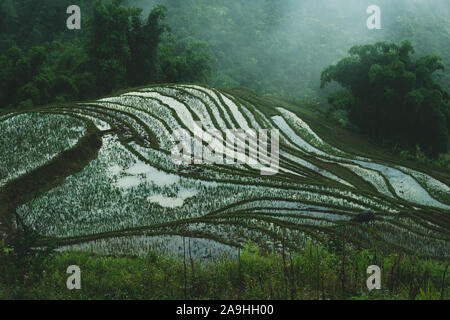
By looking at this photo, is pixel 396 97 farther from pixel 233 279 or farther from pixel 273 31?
pixel 273 31

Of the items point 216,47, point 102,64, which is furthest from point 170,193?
point 216,47

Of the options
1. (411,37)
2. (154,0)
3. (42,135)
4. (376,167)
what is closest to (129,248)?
(42,135)

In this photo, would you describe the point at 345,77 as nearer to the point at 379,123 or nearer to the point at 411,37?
the point at 379,123

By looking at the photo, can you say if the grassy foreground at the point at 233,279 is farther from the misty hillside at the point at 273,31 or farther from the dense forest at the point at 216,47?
the misty hillside at the point at 273,31

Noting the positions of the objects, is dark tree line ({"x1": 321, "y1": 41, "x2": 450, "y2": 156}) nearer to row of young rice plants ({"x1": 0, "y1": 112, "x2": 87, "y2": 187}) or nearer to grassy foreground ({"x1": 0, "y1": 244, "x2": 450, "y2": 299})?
row of young rice plants ({"x1": 0, "y1": 112, "x2": 87, "y2": 187})

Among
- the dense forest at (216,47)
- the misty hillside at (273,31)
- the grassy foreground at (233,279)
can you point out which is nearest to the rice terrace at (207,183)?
the grassy foreground at (233,279)

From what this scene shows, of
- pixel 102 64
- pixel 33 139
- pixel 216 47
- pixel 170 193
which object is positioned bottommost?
pixel 170 193

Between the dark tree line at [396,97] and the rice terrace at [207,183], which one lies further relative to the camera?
the dark tree line at [396,97]
